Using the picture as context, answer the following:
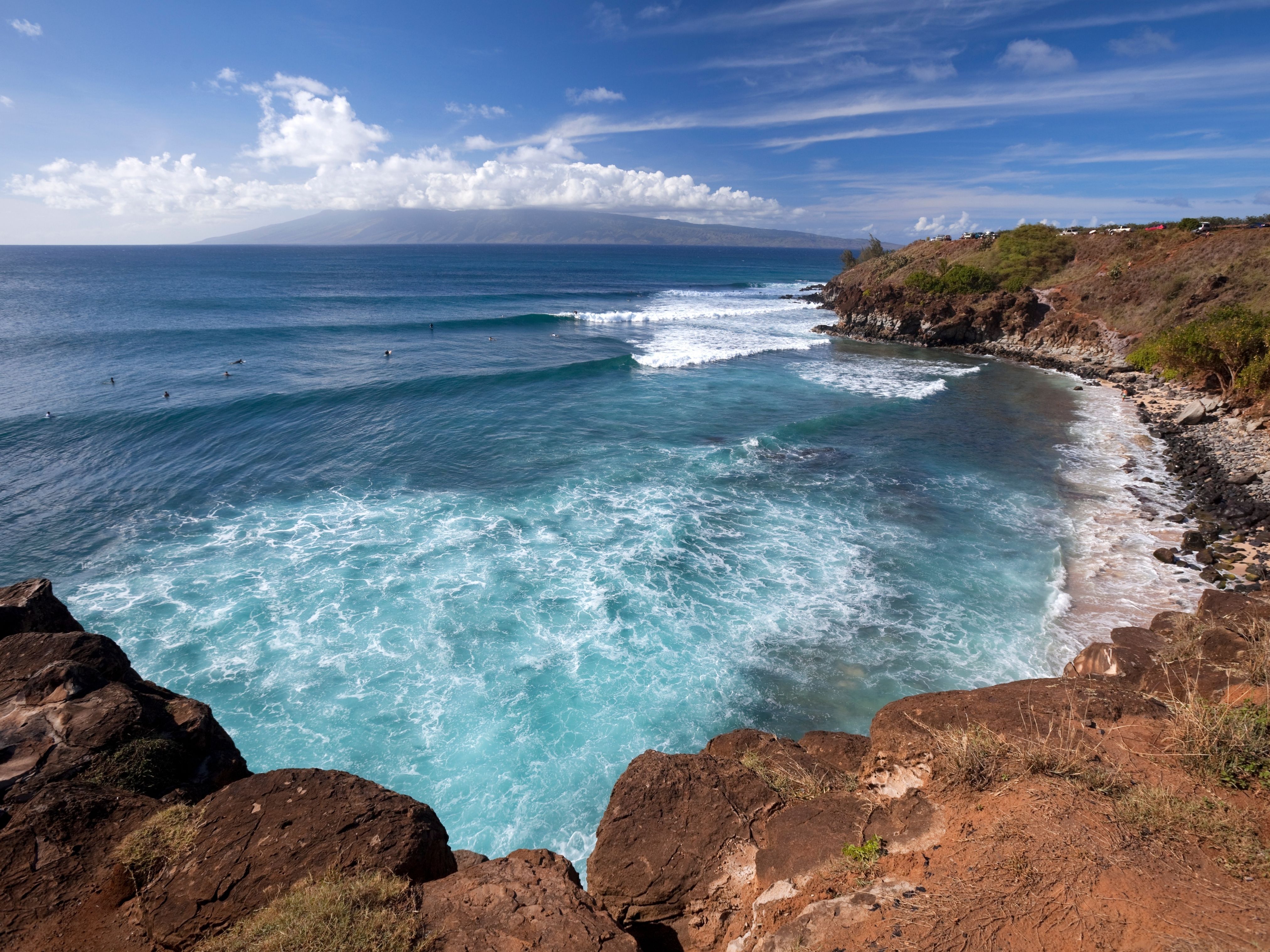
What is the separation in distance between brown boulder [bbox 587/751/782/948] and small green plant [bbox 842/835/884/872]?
3.66ft

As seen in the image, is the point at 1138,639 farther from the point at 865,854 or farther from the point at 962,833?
the point at 865,854

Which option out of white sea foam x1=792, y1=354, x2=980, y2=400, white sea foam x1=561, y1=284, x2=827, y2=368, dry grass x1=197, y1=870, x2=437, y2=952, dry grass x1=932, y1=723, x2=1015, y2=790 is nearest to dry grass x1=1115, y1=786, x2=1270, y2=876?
dry grass x1=932, y1=723, x2=1015, y2=790

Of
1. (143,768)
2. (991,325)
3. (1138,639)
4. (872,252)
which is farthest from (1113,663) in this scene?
(872,252)

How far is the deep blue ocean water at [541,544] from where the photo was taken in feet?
41.4

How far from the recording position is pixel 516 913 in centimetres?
561

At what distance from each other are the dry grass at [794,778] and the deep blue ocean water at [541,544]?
418cm

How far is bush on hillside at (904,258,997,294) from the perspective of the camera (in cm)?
5738

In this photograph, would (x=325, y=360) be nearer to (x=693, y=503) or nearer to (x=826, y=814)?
(x=693, y=503)

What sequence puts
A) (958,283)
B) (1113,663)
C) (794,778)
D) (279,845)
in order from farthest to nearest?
(958,283) → (1113,663) → (794,778) → (279,845)

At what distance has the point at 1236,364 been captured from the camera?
28672 mm

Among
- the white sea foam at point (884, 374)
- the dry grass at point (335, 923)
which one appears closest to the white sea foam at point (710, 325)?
the white sea foam at point (884, 374)

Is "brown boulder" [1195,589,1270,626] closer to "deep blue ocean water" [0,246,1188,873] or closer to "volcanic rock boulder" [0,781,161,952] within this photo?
"deep blue ocean water" [0,246,1188,873]

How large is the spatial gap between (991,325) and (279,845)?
201 ft

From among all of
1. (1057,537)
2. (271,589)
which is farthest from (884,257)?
(271,589)
